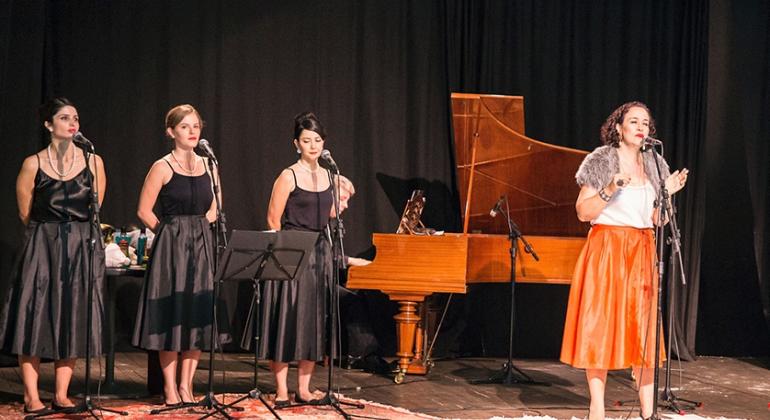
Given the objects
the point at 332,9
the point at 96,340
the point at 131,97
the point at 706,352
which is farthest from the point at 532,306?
the point at 96,340

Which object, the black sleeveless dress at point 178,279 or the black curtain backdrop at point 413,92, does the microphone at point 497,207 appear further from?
the black sleeveless dress at point 178,279

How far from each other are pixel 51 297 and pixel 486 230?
132 inches

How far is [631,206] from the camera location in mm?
4883

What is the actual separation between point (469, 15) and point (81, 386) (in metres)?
4.35

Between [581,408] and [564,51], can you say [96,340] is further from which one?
[564,51]

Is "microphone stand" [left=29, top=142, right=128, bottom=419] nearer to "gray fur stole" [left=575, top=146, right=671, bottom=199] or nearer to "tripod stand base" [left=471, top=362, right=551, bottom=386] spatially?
"gray fur stole" [left=575, top=146, right=671, bottom=199]

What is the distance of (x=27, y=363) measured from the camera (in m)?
5.12

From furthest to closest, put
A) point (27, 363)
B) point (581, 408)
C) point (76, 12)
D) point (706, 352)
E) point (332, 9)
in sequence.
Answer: point (706, 352), point (332, 9), point (76, 12), point (581, 408), point (27, 363)

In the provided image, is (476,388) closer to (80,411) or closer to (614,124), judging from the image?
(614,124)

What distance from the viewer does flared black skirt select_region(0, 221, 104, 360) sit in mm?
5031

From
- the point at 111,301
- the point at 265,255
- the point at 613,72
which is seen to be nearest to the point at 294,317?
the point at 265,255

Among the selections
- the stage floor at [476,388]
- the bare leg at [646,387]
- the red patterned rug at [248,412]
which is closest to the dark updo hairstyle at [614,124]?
the bare leg at [646,387]

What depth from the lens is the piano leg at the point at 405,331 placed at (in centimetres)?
668

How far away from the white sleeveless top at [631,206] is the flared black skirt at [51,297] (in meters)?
2.66
